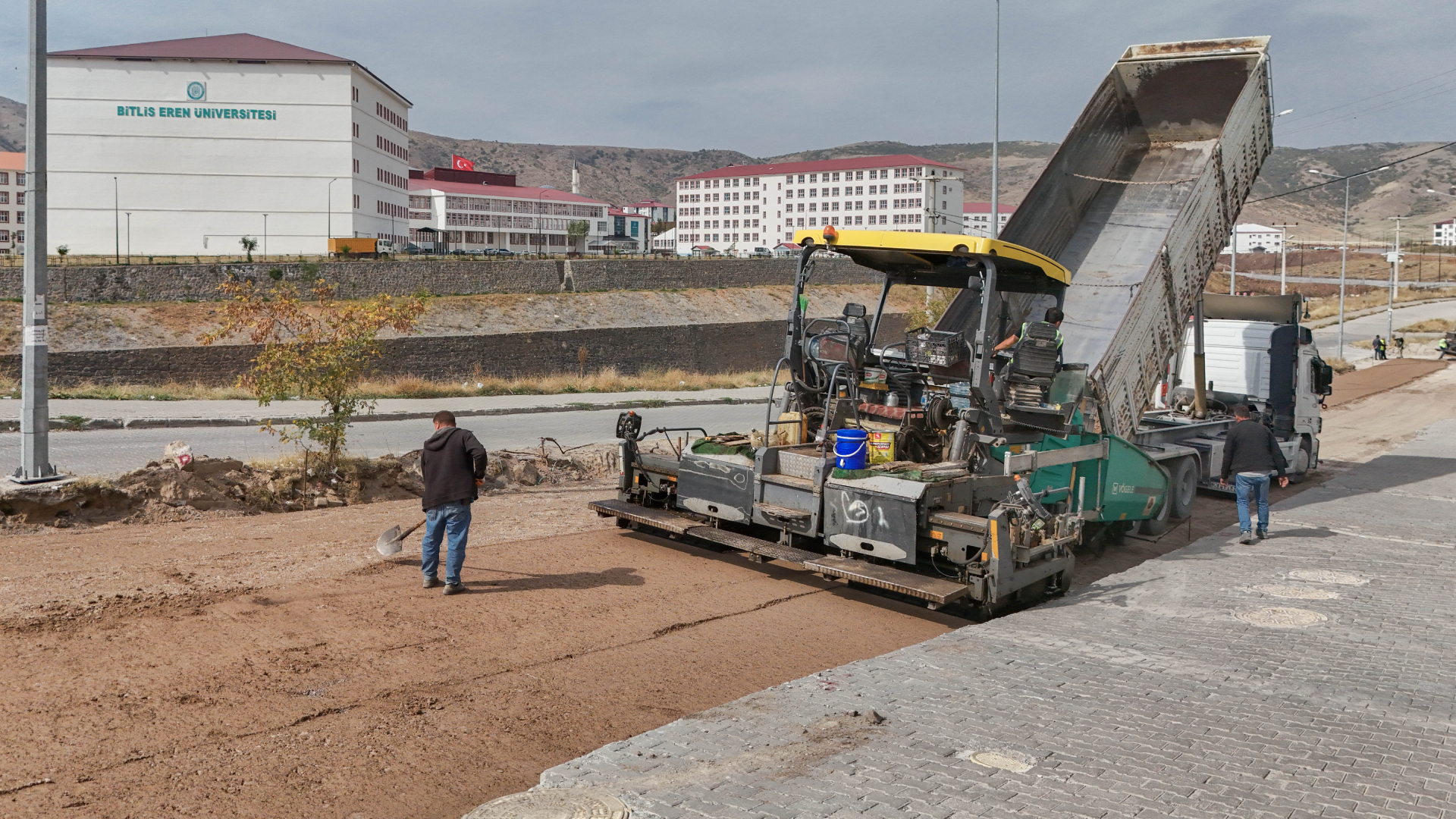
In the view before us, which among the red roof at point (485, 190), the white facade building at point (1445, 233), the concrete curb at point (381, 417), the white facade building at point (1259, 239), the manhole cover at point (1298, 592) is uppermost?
the white facade building at point (1445, 233)

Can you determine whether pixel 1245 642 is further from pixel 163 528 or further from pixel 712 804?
pixel 163 528

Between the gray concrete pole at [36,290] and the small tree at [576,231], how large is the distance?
112008 mm

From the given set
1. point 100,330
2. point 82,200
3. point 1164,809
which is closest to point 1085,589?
point 1164,809

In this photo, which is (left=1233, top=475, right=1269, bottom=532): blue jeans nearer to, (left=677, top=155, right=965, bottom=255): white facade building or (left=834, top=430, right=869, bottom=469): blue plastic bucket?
(left=834, top=430, right=869, bottom=469): blue plastic bucket

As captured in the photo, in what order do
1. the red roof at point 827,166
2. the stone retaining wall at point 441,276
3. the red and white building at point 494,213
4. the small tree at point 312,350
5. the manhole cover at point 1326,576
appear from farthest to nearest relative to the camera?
the red roof at point 827,166, the red and white building at point 494,213, the stone retaining wall at point 441,276, the small tree at point 312,350, the manhole cover at point 1326,576

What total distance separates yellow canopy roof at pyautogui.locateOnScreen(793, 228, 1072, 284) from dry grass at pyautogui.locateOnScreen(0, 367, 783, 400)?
15.4 m

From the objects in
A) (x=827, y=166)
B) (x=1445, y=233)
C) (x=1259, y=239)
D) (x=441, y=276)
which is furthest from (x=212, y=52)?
(x=1445, y=233)

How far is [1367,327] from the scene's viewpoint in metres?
65.0

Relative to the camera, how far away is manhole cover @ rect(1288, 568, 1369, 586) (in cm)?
1010

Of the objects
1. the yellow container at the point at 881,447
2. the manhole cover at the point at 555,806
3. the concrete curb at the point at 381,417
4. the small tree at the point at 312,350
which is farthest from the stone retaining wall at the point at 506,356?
the manhole cover at the point at 555,806

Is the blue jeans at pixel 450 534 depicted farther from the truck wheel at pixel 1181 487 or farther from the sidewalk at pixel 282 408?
the sidewalk at pixel 282 408

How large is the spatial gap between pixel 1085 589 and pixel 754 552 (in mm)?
2919

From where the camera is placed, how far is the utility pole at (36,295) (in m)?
11.7

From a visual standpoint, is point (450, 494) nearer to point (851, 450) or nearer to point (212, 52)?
point (851, 450)
